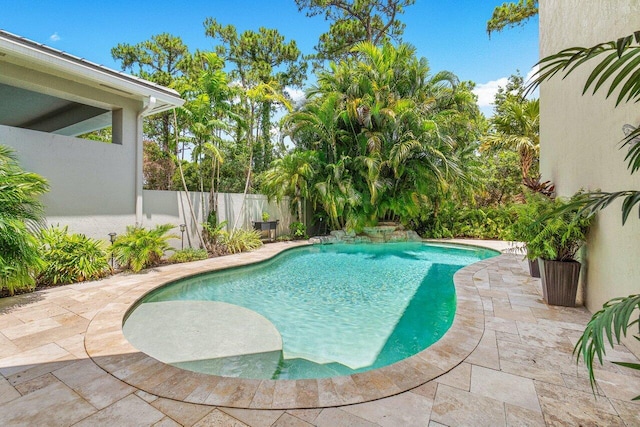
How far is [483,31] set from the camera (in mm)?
14430

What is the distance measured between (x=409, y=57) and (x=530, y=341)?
1259 centimetres

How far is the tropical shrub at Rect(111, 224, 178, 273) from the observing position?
6332 mm

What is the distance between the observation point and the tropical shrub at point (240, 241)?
30.2 feet

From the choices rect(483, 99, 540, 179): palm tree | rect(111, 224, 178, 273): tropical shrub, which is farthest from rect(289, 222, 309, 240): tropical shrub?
rect(483, 99, 540, 179): palm tree

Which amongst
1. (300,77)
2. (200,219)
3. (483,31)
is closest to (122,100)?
(200,219)

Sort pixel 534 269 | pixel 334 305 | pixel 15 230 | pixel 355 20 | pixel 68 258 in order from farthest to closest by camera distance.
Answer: pixel 355 20 < pixel 534 269 < pixel 68 258 < pixel 334 305 < pixel 15 230

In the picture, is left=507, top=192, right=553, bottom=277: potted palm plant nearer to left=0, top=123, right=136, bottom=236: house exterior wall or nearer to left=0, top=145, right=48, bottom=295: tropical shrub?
left=0, top=145, right=48, bottom=295: tropical shrub

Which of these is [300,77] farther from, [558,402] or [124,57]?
[558,402]

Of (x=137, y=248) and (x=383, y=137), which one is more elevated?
(x=383, y=137)

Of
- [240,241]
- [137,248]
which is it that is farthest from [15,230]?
[240,241]

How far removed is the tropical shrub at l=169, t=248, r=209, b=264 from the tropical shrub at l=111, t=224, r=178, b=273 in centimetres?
59

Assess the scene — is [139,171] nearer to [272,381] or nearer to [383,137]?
[272,381]

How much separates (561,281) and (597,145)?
193 cm

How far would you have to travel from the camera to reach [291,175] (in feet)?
37.0
